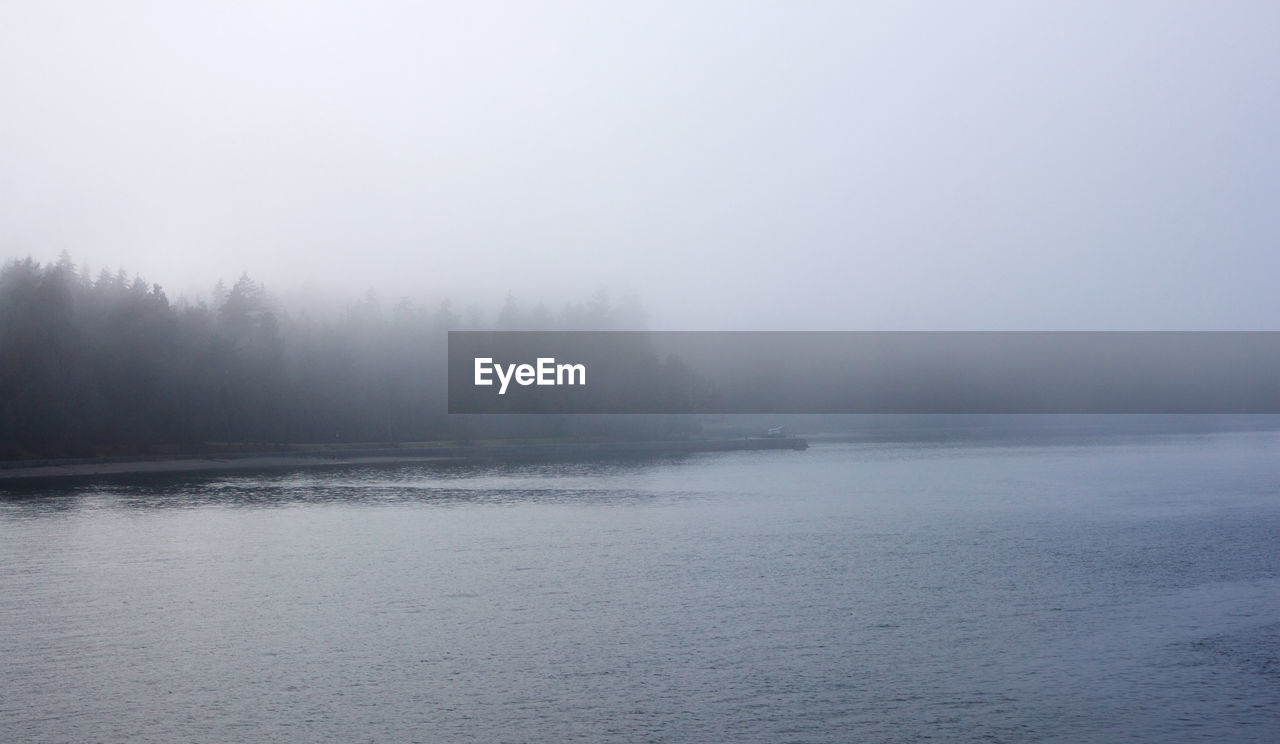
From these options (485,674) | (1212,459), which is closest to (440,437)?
(1212,459)

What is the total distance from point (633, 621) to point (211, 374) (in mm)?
81647

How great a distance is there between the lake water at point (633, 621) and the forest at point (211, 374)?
25.7 metres

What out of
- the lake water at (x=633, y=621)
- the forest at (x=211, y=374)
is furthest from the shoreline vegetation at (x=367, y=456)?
the lake water at (x=633, y=621)

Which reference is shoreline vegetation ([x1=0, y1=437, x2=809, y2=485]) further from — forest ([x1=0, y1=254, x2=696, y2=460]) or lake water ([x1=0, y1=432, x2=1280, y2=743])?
lake water ([x1=0, y1=432, x2=1280, y2=743])

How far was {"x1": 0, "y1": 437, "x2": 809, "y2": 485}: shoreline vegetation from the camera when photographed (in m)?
89.9

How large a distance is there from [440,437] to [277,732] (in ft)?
349

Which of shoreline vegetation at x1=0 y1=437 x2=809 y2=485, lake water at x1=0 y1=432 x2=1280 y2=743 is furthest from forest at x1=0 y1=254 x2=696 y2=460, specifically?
Answer: lake water at x1=0 y1=432 x2=1280 y2=743

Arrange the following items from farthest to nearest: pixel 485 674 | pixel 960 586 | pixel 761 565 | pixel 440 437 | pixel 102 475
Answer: pixel 440 437
pixel 102 475
pixel 761 565
pixel 960 586
pixel 485 674

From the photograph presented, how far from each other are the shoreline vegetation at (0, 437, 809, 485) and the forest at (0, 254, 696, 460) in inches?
123

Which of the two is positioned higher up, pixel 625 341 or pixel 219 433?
pixel 625 341

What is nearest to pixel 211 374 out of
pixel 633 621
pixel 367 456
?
pixel 367 456

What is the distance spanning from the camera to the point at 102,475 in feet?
295

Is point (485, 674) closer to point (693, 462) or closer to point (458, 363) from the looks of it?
point (458, 363)

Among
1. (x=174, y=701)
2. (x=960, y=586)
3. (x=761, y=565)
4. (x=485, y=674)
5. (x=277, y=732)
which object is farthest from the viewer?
(x=761, y=565)
